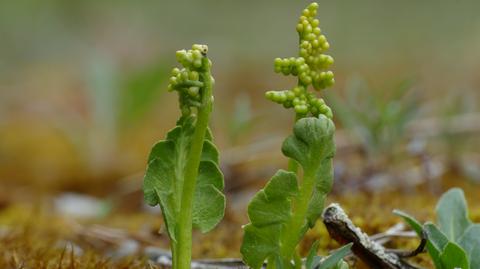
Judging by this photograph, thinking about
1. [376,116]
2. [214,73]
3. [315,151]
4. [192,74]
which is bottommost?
[315,151]

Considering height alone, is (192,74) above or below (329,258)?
above

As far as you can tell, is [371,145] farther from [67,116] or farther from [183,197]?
[67,116]

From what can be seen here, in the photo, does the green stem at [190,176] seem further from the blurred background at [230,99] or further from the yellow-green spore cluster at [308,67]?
the blurred background at [230,99]

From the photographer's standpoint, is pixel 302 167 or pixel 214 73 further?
pixel 214 73

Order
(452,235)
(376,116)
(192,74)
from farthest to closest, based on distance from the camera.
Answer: (376,116), (452,235), (192,74)

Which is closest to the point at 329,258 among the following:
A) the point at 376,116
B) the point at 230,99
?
the point at 376,116

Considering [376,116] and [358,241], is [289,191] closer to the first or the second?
[358,241]

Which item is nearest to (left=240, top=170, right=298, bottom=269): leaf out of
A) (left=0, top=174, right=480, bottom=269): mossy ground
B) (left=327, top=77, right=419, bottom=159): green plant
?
(left=0, top=174, right=480, bottom=269): mossy ground

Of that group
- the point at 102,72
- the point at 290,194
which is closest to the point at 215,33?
the point at 102,72
